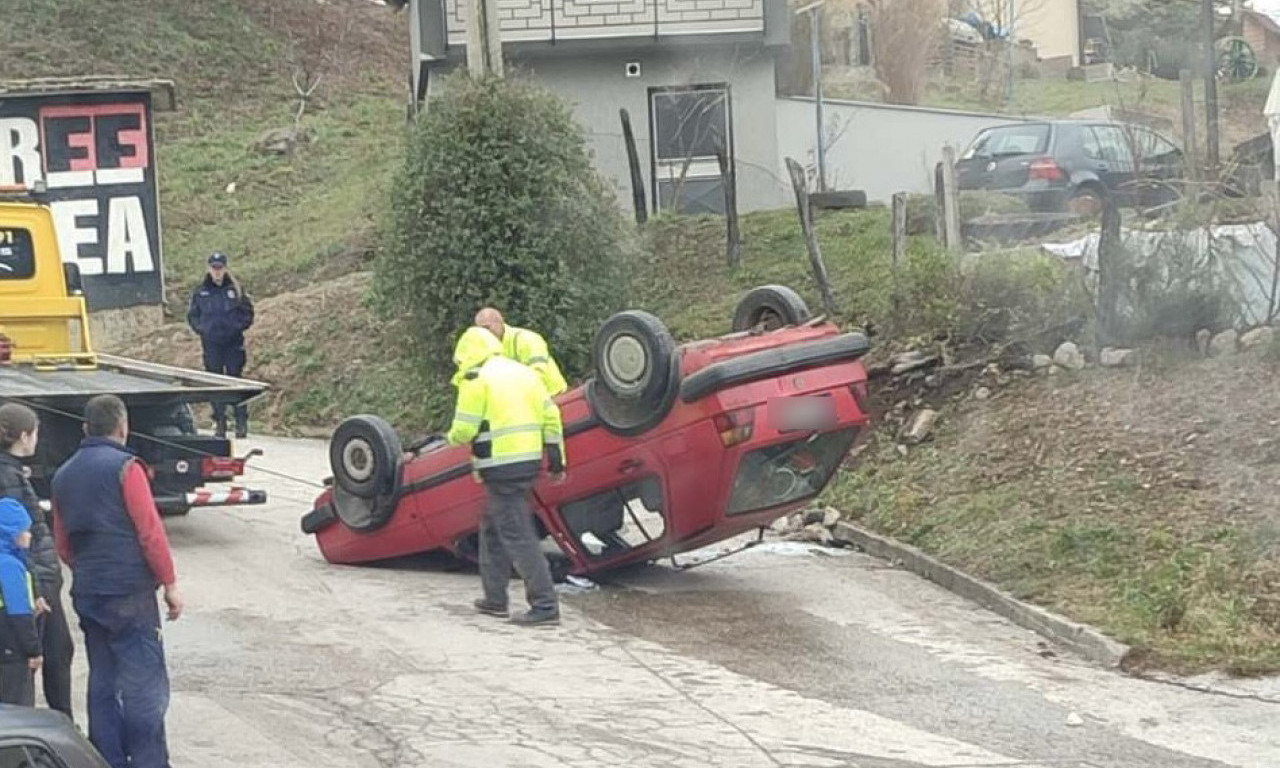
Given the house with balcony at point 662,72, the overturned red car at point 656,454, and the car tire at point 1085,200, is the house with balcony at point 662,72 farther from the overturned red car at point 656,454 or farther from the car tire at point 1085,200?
the overturned red car at point 656,454

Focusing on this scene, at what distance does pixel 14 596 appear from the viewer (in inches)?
303

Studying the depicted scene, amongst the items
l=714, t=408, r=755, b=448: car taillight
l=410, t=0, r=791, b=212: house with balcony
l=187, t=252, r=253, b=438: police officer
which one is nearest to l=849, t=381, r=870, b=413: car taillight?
l=714, t=408, r=755, b=448: car taillight

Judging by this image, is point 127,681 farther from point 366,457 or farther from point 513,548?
point 366,457

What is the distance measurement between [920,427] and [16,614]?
8170mm

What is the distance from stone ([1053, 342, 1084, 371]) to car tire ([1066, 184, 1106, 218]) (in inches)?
255

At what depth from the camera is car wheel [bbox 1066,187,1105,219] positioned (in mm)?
20922

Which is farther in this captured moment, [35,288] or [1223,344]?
[35,288]

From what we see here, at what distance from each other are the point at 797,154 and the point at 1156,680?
18.9 metres

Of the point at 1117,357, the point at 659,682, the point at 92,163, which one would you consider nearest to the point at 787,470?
the point at 659,682

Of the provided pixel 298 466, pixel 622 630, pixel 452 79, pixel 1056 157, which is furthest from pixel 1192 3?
pixel 622 630

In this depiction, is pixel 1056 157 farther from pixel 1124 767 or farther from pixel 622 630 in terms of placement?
pixel 1124 767

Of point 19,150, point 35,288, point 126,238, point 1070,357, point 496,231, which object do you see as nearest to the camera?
point 1070,357

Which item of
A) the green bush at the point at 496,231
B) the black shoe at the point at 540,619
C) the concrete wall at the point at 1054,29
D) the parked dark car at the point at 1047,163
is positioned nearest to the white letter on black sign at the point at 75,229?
the green bush at the point at 496,231

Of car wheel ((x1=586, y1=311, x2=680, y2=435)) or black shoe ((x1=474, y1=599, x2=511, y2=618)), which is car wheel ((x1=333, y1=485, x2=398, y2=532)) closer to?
black shoe ((x1=474, y1=599, x2=511, y2=618))
